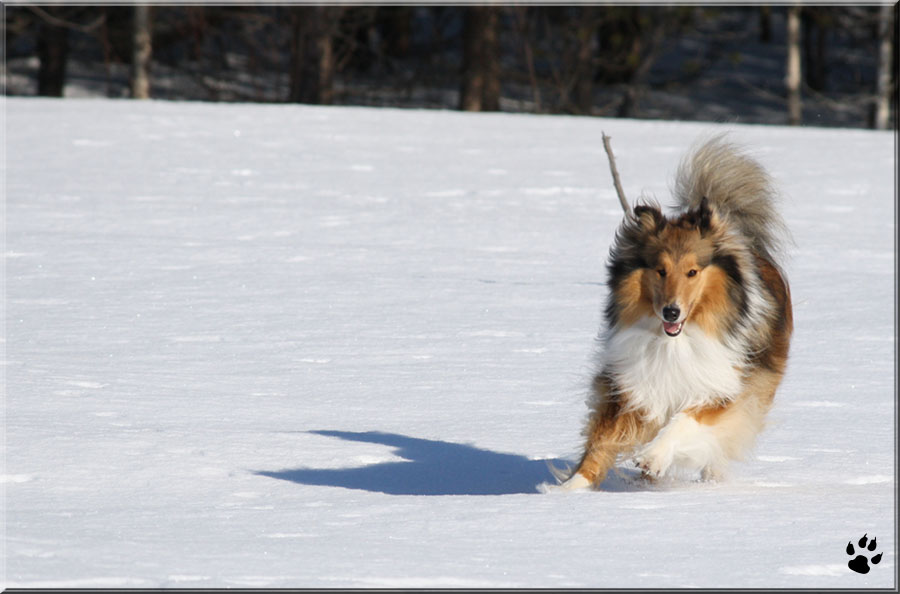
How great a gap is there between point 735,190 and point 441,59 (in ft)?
69.8

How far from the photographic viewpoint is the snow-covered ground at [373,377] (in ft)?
10.6

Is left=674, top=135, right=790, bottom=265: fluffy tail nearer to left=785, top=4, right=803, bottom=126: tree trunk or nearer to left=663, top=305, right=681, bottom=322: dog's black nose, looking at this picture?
left=663, top=305, right=681, bottom=322: dog's black nose

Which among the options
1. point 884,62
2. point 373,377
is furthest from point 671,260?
point 884,62

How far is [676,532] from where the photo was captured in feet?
11.2

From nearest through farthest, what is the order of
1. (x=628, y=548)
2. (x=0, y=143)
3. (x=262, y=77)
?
(x=628, y=548), (x=0, y=143), (x=262, y=77)

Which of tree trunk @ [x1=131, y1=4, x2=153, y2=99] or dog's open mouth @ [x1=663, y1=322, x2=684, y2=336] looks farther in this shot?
tree trunk @ [x1=131, y1=4, x2=153, y2=99]

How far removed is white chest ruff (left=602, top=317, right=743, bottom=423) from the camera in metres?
4.32

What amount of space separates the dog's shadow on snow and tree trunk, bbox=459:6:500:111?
55.5ft

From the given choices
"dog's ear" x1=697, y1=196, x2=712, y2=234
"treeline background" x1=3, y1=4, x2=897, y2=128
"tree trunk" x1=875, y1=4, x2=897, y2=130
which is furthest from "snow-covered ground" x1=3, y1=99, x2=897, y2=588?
"treeline background" x1=3, y1=4, x2=897, y2=128

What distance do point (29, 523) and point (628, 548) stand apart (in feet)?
5.75

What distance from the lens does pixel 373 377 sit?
6.06 meters

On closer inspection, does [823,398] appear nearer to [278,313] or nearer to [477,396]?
[477,396]

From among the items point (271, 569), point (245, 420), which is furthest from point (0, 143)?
point (271, 569)

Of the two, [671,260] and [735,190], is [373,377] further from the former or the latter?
[671,260]
